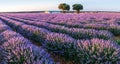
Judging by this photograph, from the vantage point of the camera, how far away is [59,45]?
784 cm

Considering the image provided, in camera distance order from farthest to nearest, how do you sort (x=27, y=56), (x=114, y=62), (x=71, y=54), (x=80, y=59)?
1. (x=71, y=54)
2. (x=80, y=59)
3. (x=114, y=62)
4. (x=27, y=56)

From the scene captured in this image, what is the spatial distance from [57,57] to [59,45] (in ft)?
1.03

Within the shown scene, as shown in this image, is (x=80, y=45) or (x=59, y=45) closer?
(x=80, y=45)

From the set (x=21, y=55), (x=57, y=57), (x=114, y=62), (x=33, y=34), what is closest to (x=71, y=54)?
(x=57, y=57)

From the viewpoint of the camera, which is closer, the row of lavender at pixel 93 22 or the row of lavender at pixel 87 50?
the row of lavender at pixel 87 50

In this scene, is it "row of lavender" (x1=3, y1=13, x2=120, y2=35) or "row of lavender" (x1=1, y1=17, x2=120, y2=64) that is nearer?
"row of lavender" (x1=1, y1=17, x2=120, y2=64)

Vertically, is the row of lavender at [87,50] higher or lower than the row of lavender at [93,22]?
higher

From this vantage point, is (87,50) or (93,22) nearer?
(87,50)

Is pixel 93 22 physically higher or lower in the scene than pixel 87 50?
lower

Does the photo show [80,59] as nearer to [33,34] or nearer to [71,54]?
[71,54]

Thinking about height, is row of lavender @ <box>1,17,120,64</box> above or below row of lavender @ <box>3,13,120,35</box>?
above

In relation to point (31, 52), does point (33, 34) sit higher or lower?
lower

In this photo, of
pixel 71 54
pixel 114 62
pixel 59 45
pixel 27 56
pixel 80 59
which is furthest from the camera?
pixel 59 45

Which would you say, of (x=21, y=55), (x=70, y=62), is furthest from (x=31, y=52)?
(x=70, y=62)
